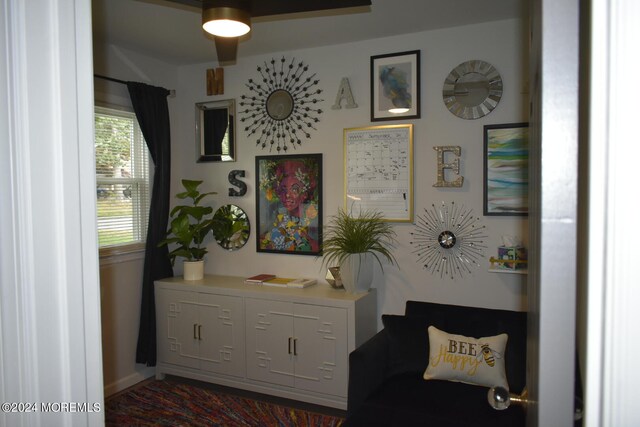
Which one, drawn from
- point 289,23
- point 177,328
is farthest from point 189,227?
point 289,23

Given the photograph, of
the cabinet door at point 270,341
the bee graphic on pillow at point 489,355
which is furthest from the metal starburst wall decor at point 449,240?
the cabinet door at point 270,341

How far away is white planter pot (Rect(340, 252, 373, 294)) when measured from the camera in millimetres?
3537

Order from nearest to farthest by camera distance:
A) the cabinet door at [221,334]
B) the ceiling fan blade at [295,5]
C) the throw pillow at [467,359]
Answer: the ceiling fan blade at [295,5] < the throw pillow at [467,359] < the cabinet door at [221,334]

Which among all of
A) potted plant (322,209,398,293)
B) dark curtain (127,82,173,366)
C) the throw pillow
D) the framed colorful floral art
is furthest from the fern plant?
dark curtain (127,82,173,366)

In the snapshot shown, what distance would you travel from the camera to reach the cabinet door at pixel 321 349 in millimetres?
3404

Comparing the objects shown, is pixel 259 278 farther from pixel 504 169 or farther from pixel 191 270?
pixel 504 169

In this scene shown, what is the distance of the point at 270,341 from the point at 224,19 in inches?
94.5

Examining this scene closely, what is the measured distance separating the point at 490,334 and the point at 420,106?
65.2 inches

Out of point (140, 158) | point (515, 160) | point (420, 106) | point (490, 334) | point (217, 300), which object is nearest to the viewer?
point (490, 334)

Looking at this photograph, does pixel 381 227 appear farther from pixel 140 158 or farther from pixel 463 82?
pixel 140 158

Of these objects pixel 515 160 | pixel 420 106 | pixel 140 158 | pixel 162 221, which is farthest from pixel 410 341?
pixel 140 158

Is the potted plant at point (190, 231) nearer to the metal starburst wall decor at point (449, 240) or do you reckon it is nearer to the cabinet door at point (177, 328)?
the cabinet door at point (177, 328)

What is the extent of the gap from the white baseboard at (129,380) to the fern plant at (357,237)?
182 cm

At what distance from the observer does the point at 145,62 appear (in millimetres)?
4168
